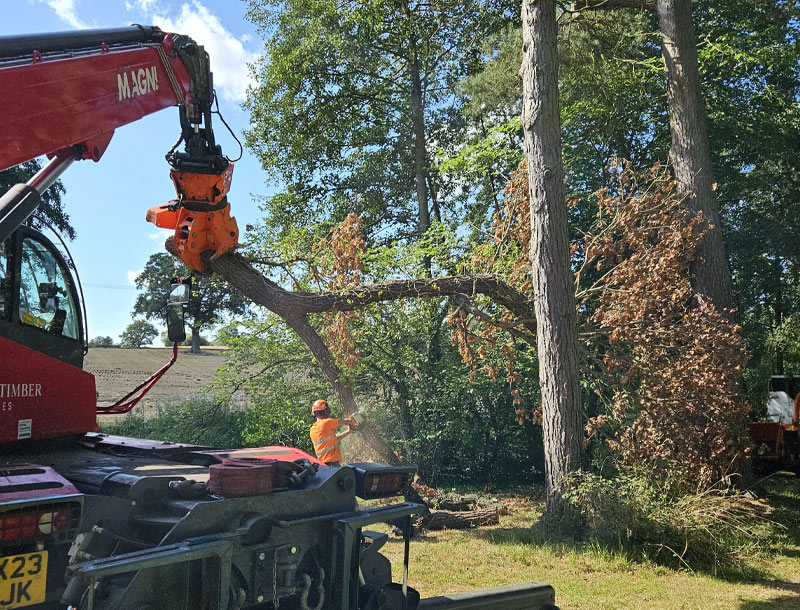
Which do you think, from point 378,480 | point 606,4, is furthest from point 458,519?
point 606,4

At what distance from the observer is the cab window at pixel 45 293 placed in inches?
187

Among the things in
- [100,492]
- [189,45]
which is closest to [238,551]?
[100,492]

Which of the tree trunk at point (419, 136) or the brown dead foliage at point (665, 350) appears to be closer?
the brown dead foliage at point (665, 350)

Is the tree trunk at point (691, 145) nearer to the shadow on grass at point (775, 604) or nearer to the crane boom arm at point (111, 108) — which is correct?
the shadow on grass at point (775, 604)

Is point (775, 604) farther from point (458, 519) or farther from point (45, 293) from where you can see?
point (45, 293)

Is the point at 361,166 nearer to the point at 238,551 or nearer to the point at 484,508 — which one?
the point at 484,508

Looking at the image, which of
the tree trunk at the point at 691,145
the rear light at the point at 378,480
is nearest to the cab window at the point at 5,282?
the rear light at the point at 378,480

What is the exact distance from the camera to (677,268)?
1139cm

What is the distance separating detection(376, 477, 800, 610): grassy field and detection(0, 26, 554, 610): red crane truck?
2.29m

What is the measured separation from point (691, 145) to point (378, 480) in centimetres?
1034

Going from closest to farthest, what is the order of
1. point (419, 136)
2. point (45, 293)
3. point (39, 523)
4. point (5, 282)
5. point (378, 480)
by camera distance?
1. point (39, 523)
2. point (378, 480)
3. point (5, 282)
4. point (45, 293)
5. point (419, 136)

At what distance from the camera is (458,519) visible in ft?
35.3

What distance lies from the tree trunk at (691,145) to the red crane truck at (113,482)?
8.18m

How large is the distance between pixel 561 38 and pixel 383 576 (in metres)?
14.4
